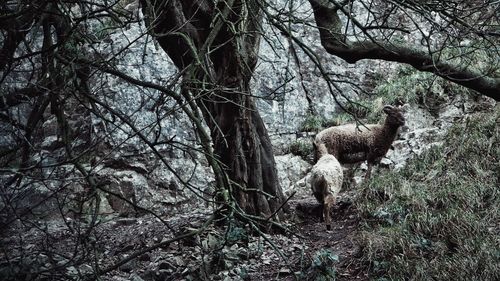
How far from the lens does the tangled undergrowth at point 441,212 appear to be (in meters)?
6.04

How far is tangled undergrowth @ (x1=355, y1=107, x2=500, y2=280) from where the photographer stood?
6.04 metres

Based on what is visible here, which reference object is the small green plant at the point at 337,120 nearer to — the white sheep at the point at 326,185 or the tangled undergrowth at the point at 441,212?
the tangled undergrowth at the point at 441,212

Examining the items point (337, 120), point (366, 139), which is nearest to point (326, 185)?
point (366, 139)

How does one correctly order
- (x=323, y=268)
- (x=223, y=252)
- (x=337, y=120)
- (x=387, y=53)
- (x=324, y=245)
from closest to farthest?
(x=387, y=53)
(x=323, y=268)
(x=223, y=252)
(x=324, y=245)
(x=337, y=120)

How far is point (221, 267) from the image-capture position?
667 centimetres

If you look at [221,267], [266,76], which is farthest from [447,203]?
[266,76]

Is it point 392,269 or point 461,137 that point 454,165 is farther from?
point 392,269

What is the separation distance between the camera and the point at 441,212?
711 centimetres

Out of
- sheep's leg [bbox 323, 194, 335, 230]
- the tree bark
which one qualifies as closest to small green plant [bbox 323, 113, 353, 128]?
sheep's leg [bbox 323, 194, 335, 230]

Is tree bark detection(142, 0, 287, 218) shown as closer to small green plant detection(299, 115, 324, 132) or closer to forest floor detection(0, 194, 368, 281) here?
forest floor detection(0, 194, 368, 281)

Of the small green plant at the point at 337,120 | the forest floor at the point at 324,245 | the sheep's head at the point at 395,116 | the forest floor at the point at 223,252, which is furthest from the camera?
the small green plant at the point at 337,120

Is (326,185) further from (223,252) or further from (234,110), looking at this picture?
(223,252)

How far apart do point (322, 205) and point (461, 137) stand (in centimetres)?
277

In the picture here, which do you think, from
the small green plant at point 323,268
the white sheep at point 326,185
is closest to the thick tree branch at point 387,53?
the small green plant at point 323,268
